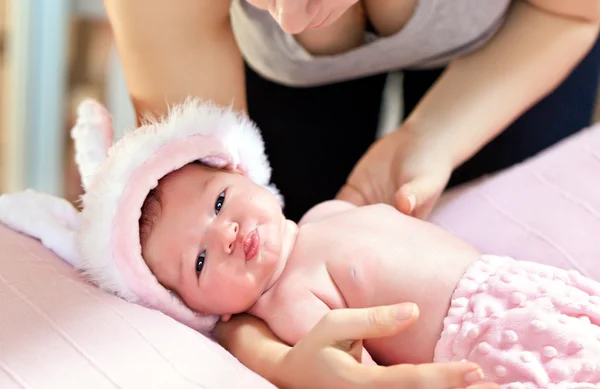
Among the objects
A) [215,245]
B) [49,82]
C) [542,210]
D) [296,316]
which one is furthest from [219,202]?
[49,82]

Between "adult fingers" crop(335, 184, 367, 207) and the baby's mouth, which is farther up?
the baby's mouth

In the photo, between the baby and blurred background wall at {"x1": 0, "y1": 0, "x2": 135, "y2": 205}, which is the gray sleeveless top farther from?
blurred background wall at {"x1": 0, "y1": 0, "x2": 135, "y2": 205}

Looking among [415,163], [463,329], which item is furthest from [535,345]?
[415,163]

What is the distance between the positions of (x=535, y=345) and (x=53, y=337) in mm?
436

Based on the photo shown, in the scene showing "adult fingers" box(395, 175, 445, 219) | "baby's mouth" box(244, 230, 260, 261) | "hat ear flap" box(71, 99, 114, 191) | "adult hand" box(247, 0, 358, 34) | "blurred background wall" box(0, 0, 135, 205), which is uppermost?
"adult hand" box(247, 0, 358, 34)

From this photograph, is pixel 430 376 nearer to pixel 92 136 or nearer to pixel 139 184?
pixel 139 184

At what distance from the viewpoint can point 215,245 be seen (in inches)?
31.6

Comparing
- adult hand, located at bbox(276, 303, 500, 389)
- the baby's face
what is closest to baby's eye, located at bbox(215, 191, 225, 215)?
the baby's face

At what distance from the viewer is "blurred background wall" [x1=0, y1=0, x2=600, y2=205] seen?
2.03 metres

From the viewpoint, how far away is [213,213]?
2.72 feet

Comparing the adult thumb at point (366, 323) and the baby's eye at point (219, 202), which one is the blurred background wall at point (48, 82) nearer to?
the baby's eye at point (219, 202)

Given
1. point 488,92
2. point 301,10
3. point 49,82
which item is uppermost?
point 301,10

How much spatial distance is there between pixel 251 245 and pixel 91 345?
0.22m

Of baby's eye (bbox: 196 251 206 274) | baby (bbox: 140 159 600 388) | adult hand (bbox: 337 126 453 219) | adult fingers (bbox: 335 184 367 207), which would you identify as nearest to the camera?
baby (bbox: 140 159 600 388)
